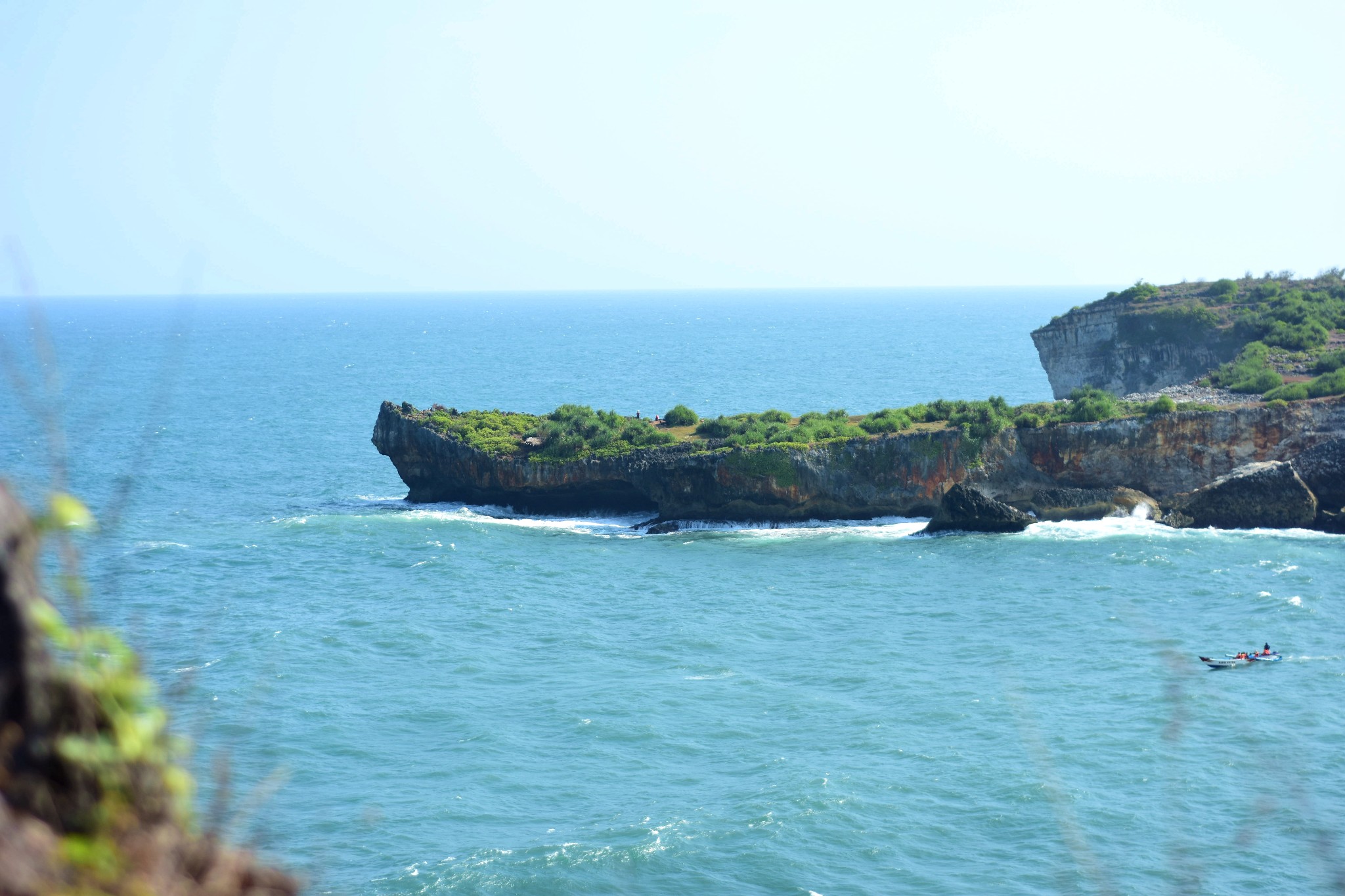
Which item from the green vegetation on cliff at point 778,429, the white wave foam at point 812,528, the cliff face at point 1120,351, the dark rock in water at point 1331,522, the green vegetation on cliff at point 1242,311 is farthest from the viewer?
the cliff face at point 1120,351

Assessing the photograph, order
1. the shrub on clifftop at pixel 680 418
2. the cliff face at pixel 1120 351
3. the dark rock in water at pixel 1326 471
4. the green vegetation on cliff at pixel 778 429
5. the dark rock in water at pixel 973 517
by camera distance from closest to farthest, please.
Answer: the dark rock in water at pixel 1326 471 < the dark rock in water at pixel 973 517 < the green vegetation on cliff at pixel 778 429 < the shrub on clifftop at pixel 680 418 < the cliff face at pixel 1120 351

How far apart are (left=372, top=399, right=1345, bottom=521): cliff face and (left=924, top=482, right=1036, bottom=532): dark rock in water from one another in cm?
142

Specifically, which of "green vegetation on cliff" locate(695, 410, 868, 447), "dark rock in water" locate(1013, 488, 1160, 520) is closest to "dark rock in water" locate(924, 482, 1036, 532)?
"dark rock in water" locate(1013, 488, 1160, 520)

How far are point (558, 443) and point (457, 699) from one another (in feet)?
84.1

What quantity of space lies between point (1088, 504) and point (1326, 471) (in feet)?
35.1

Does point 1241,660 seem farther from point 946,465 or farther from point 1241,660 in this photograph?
point 946,465

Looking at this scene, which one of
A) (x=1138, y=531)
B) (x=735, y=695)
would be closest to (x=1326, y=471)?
(x=1138, y=531)

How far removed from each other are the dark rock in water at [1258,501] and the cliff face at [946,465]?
1747mm

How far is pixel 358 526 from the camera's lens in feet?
189

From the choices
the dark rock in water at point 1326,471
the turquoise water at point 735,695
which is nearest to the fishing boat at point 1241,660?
the turquoise water at point 735,695

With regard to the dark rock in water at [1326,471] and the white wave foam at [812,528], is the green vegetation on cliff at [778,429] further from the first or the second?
the dark rock in water at [1326,471]

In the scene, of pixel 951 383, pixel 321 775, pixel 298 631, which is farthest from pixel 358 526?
pixel 951 383

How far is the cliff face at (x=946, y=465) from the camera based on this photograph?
5581 cm

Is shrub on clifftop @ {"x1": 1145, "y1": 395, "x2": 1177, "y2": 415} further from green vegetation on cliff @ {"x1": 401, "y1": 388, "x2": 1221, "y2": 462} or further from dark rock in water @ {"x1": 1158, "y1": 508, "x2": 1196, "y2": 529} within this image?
dark rock in water @ {"x1": 1158, "y1": 508, "x2": 1196, "y2": 529}
